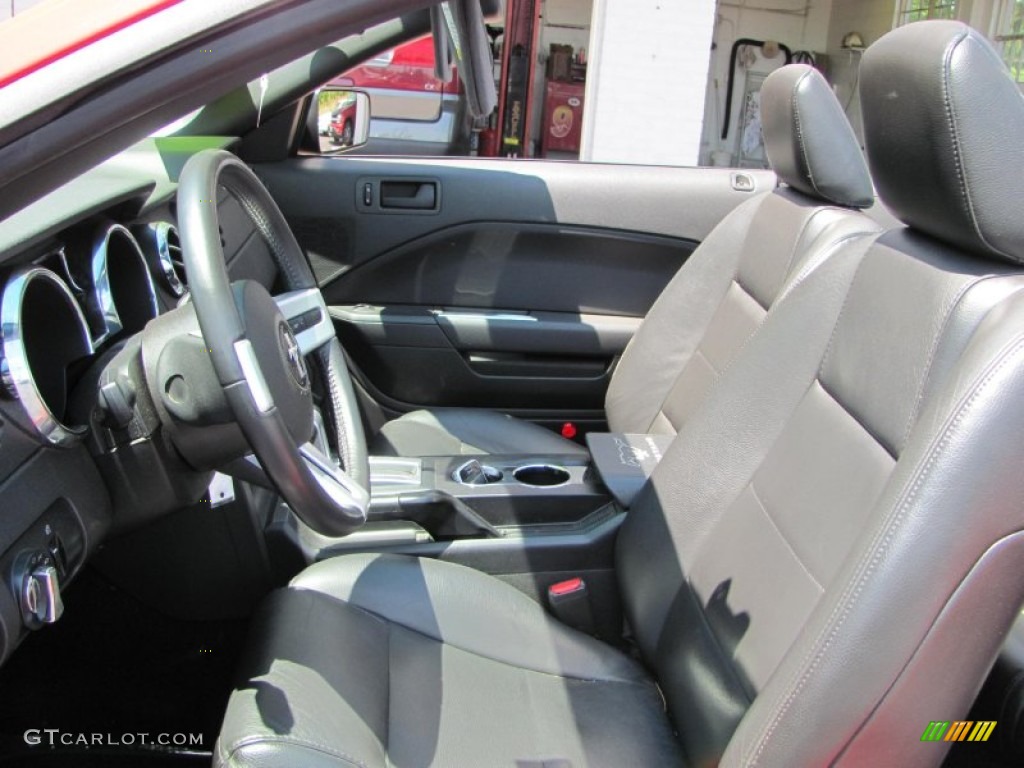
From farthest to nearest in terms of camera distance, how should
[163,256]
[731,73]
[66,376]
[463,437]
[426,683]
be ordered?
[731,73]
[463,437]
[163,256]
[426,683]
[66,376]

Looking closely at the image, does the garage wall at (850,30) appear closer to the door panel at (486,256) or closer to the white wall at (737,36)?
the white wall at (737,36)

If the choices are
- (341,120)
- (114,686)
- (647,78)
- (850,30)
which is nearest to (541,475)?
(114,686)

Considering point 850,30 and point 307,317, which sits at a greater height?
point 850,30

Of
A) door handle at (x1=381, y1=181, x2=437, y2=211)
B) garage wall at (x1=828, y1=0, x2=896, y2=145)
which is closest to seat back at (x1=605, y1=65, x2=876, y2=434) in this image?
door handle at (x1=381, y1=181, x2=437, y2=211)

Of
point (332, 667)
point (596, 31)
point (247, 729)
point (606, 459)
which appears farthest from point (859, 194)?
point (596, 31)

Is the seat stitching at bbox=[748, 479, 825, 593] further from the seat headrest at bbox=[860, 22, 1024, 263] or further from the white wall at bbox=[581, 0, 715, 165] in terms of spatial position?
the white wall at bbox=[581, 0, 715, 165]

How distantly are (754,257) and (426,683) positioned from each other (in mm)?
Result: 1042

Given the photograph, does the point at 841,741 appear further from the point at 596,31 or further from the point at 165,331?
the point at 596,31

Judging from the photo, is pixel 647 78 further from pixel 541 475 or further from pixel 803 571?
pixel 803 571

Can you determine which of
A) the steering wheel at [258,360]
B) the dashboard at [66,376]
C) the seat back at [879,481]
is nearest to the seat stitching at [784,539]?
the seat back at [879,481]

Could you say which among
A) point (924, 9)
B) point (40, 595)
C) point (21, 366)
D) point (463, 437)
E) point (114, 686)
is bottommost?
point (114, 686)

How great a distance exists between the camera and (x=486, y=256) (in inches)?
102

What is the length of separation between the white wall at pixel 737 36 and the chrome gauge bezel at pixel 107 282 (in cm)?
743

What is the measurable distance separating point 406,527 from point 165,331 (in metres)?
Result: 0.66
